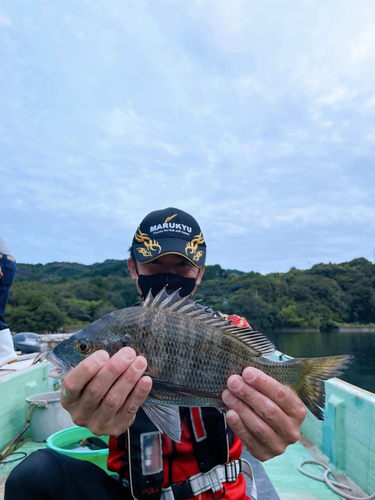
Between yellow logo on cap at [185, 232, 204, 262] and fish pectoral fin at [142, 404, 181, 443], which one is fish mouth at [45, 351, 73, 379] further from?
yellow logo on cap at [185, 232, 204, 262]

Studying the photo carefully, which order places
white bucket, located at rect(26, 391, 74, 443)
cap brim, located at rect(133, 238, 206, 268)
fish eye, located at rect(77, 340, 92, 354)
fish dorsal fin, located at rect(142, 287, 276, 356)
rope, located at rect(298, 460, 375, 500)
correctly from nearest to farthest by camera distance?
→ fish eye, located at rect(77, 340, 92, 354), fish dorsal fin, located at rect(142, 287, 276, 356), cap brim, located at rect(133, 238, 206, 268), rope, located at rect(298, 460, 375, 500), white bucket, located at rect(26, 391, 74, 443)

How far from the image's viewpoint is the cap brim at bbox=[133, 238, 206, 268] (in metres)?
3.13

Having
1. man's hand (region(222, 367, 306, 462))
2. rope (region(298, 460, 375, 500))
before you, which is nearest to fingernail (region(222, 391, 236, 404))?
man's hand (region(222, 367, 306, 462))

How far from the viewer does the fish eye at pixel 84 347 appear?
206cm

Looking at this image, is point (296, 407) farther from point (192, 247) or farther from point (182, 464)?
point (192, 247)

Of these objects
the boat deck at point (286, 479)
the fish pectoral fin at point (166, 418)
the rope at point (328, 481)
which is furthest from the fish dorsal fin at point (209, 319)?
the rope at point (328, 481)

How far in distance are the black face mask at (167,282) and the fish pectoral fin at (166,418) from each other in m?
1.31

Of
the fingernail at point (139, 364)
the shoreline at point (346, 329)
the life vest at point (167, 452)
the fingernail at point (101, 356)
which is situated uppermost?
the fingernail at point (101, 356)

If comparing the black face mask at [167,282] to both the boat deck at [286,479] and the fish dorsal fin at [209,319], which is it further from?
the boat deck at [286,479]

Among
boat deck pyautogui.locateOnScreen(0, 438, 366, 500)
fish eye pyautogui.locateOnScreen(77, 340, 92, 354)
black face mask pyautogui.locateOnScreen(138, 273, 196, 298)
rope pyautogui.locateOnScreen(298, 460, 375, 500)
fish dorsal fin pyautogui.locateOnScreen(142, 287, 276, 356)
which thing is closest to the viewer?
fish eye pyautogui.locateOnScreen(77, 340, 92, 354)

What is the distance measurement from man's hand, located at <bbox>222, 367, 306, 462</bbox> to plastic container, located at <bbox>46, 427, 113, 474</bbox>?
7.16ft

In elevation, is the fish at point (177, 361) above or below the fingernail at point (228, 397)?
above

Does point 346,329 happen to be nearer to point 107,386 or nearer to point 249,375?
point 249,375

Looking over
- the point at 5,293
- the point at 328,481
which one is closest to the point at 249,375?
the point at 328,481
